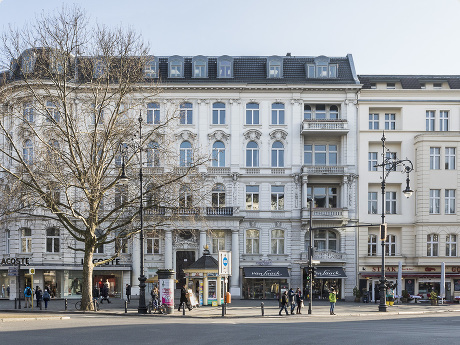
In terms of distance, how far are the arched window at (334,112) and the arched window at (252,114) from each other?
20.9ft

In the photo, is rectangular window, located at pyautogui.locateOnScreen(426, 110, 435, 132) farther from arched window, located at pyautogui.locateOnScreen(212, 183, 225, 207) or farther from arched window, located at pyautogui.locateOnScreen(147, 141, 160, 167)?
arched window, located at pyautogui.locateOnScreen(147, 141, 160, 167)

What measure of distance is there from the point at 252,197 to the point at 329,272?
8.92 m

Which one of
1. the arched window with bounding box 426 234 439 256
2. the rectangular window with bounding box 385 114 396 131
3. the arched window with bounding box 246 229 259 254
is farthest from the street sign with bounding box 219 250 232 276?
the rectangular window with bounding box 385 114 396 131

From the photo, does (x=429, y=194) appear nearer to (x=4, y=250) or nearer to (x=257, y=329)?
(x=257, y=329)

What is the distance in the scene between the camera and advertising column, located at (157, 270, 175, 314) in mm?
35469

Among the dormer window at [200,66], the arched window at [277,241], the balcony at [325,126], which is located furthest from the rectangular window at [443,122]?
the dormer window at [200,66]

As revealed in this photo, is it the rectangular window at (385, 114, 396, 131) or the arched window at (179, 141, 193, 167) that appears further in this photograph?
the rectangular window at (385, 114, 396, 131)

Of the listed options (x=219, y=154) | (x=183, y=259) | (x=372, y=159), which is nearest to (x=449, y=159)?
(x=372, y=159)

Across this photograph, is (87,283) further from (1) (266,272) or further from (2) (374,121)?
(2) (374,121)

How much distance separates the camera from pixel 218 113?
54.1m

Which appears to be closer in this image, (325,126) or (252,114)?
(325,126)

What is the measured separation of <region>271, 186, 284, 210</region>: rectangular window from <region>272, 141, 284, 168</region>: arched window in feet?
6.42

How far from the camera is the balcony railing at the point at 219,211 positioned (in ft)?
171

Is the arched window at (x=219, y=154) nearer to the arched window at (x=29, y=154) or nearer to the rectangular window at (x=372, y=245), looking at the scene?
the rectangular window at (x=372, y=245)
